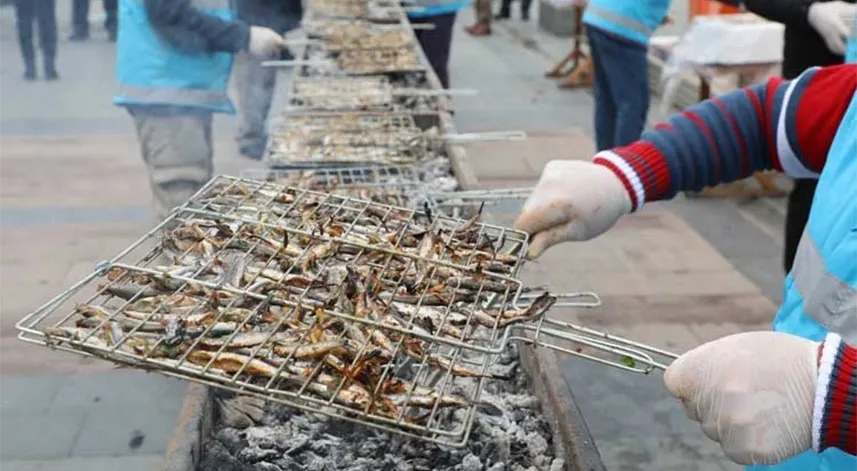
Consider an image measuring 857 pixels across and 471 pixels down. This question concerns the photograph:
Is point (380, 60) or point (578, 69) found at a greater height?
point (380, 60)

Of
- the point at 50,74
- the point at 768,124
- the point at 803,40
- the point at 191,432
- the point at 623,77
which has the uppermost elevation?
the point at 768,124

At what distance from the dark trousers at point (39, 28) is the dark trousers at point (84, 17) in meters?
1.89

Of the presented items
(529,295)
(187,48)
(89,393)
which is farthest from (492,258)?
(187,48)

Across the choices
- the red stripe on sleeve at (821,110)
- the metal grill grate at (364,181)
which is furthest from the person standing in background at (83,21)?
the red stripe on sleeve at (821,110)

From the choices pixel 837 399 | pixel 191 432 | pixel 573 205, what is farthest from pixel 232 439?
pixel 837 399

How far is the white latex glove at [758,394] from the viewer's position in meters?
1.70

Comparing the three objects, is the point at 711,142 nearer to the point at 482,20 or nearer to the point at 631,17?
the point at 631,17

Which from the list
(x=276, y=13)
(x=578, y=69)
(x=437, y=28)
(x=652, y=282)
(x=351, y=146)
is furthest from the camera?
(x=578, y=69)

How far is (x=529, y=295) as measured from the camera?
246 cm

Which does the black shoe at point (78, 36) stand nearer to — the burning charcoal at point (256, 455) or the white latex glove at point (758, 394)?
the burning charcoal at point (256, 455)

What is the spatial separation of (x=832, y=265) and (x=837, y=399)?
0.41 meters

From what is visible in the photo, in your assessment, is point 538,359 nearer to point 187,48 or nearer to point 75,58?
point 187,48

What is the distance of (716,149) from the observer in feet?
8.59

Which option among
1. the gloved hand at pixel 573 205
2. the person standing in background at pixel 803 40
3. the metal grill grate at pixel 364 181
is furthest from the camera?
the person standing in background at pixel 803 40
